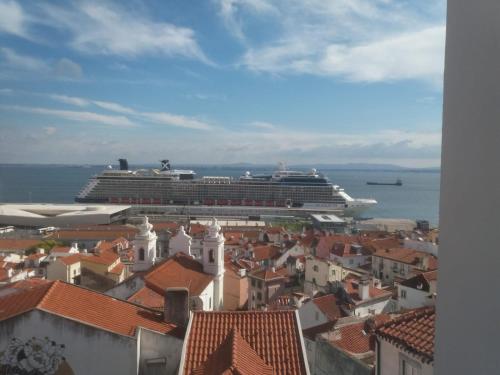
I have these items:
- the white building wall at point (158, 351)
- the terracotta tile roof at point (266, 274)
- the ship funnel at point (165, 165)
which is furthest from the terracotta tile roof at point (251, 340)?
the ship funnel at point (165, 165)

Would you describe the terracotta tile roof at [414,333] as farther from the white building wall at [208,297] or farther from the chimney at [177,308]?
the white building wall at [208,297]

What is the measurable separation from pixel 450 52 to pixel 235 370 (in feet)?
17.2

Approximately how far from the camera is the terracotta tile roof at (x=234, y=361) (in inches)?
240

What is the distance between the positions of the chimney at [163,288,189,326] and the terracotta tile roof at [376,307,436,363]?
15.7 ft

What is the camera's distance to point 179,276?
670 inches

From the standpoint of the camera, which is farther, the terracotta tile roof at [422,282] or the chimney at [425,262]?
the chimney at [425,262]

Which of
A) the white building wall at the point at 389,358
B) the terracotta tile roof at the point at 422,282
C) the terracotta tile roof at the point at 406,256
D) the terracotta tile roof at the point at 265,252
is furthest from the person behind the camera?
the terracotta tile roof at the point at 265,252

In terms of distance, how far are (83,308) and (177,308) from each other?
2.16 metres

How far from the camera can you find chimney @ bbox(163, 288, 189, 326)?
30.6 feet

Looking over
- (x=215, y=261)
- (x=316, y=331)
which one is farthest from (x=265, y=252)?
(x=316, y=331)

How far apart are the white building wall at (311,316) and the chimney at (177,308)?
29.1ft

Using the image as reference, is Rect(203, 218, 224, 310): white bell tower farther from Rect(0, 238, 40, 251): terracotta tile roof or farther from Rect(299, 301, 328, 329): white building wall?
Rect(0, 238, 40, 251): terracotta tile roof

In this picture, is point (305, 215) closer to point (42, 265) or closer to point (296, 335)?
point (42, 265)

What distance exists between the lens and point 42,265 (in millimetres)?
29609
